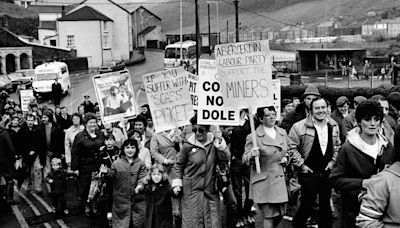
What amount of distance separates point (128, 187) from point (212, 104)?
1.69m

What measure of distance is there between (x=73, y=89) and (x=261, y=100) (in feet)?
130

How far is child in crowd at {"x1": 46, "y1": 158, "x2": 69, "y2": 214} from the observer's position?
11.1 m

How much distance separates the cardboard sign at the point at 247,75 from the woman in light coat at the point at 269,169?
0.74 ft

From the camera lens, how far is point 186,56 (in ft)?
194

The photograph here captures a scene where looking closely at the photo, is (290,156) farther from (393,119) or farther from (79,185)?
(79,185)

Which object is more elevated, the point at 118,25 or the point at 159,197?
the point at 118,25

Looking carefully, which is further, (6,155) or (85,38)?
(85,38)

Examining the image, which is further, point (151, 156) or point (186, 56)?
point (186, 56)

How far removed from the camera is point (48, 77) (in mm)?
41188

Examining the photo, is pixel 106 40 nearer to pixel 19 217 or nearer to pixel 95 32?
pixel 95 32

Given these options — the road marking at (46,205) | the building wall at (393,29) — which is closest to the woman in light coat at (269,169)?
the road marking at (46,205)

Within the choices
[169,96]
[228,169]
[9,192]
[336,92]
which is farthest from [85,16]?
[228,169]

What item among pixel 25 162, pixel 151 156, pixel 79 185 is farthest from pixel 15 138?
pixel 151 156

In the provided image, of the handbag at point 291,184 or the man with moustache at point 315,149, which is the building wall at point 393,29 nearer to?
the handbag at point 291,184
